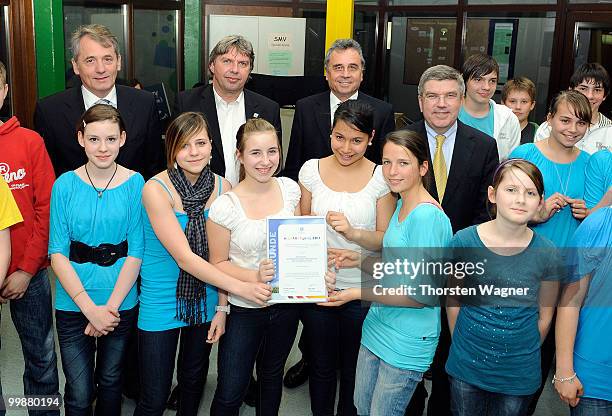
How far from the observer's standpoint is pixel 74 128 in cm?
309

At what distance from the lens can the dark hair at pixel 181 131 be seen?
8.34 ft

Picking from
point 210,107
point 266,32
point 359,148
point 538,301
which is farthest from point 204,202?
point 266,32

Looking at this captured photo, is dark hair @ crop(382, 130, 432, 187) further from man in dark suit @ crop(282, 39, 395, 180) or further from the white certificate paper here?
man in dark suit @ crop(282, 39, 395, 180)

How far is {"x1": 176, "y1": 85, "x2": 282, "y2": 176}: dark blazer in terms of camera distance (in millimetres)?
3291

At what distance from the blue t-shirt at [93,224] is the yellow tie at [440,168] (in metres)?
1.34

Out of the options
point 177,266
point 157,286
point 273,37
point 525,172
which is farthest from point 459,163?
point 273,37

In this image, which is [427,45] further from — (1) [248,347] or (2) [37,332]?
(2) [37,332]

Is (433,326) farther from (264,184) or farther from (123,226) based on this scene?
(123,226)

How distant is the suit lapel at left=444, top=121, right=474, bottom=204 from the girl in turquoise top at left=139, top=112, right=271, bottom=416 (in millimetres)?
1072

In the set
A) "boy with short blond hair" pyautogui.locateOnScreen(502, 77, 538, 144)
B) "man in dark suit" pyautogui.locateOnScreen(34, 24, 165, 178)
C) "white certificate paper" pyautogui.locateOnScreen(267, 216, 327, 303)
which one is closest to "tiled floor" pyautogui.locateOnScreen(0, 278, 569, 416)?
"white certificate paper" pyautogui.locateOnScreen(267, 216, 327, 303)

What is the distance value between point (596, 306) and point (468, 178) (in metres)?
0.97

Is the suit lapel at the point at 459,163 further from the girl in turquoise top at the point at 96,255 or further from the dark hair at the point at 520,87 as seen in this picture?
the dark hair at the point at 520,87

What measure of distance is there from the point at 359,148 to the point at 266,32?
633 cm

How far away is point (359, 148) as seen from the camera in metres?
2.64
